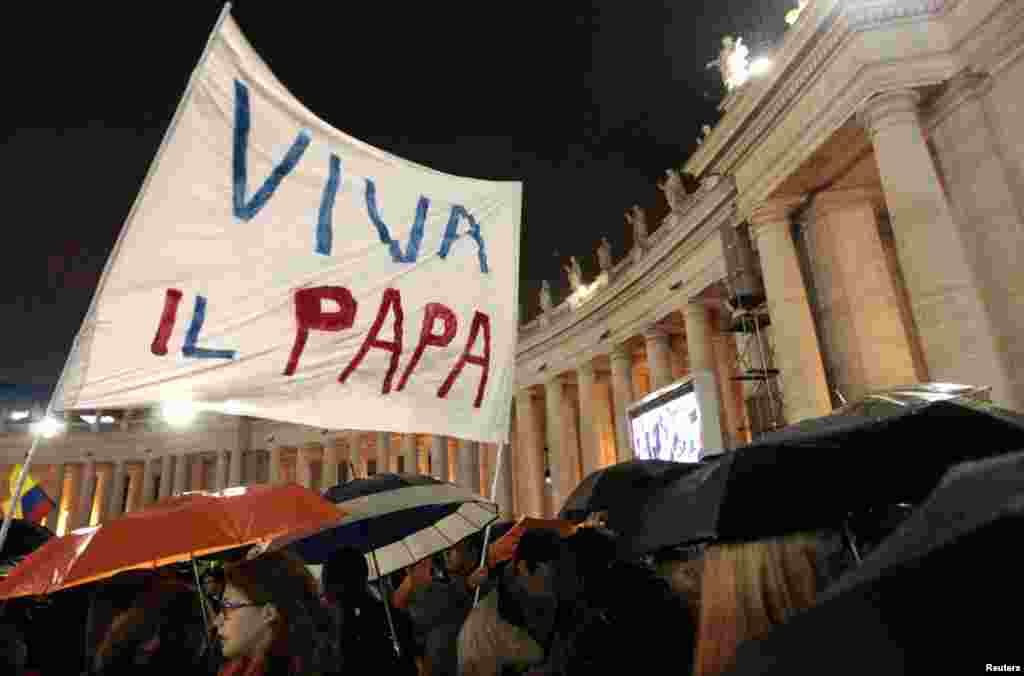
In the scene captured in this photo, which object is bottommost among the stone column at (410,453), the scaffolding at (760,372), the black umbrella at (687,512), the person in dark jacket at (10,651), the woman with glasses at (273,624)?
the person in dark jacket at (10,651)

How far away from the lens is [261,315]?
5.41 m

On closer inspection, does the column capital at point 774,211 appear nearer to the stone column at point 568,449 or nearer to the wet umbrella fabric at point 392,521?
the wet umbrella fabric at point 392,521

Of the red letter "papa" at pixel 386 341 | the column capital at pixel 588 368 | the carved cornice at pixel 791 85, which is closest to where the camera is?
the red letter "papa" at pixel 386 341

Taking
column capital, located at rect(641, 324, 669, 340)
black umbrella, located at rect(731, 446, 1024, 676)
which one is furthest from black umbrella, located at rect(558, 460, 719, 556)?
column capital, located at rect(641, 324, 669, 340)

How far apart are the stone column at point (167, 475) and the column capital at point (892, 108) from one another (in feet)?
266

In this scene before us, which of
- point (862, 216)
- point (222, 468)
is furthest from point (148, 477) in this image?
point (862, 216)

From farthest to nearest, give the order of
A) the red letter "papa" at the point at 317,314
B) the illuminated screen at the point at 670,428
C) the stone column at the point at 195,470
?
the stone column at the point at 195,470 → the illuminated screen at the point at 670,428 → the red letter "papa" at the point at 317,314

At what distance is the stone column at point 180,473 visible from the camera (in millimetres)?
78062

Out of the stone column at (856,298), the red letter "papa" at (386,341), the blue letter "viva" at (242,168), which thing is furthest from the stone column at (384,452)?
the blue letter "viva" at (242,168)

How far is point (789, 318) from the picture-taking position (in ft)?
59.6

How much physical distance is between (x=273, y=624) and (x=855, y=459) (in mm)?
3481

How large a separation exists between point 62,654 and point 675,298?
87.4 ft

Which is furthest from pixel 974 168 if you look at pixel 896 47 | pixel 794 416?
pixel 794 416

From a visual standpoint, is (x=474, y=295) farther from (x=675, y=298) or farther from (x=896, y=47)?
(x=675, y=298)
